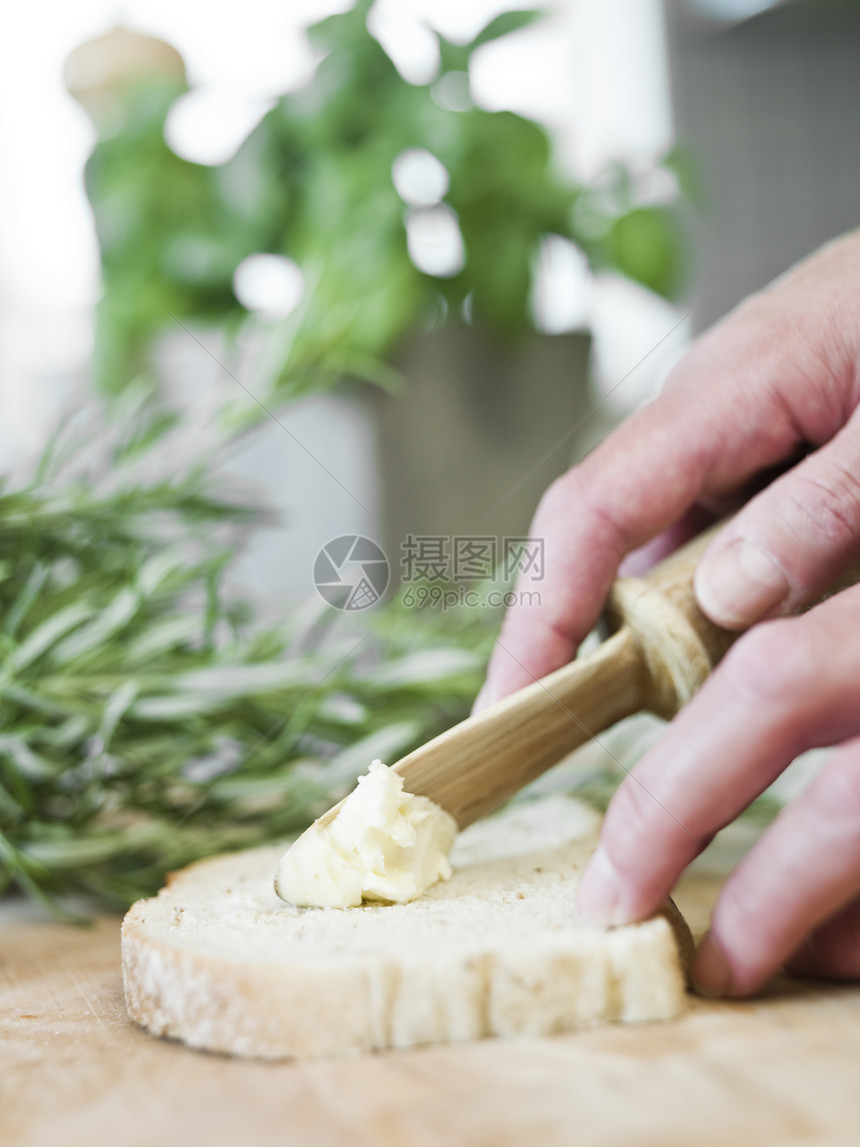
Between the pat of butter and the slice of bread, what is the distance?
0.8 inches

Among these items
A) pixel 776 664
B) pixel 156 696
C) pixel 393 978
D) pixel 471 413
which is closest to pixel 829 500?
pixel 776 664

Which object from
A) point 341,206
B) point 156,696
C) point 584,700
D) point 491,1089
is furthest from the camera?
point 341,206

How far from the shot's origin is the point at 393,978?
53 centimetres

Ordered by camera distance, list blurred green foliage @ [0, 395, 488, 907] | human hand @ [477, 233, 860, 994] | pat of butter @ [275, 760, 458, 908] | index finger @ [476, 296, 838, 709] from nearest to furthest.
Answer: human hand @ [477, 233, 860, 994] → pat of butter @ [275, 760, 458, 908] → index finger @ [476, 296, 838, 709] → blurred green foliage @ [0, 395, 488, 907]

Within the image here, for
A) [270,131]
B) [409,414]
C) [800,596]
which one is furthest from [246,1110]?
[270,131]

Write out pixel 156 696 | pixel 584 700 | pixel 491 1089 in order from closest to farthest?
pixel 491 1089, pixel 584 700, pixel 156 696

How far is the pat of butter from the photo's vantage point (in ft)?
2.02

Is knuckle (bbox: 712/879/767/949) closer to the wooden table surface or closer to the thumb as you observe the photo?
the wooden table surface

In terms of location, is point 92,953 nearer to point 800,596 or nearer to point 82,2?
point 800,596

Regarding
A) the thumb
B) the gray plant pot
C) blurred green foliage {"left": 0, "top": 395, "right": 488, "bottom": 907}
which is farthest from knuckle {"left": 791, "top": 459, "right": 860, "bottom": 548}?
A: the gray plant pot
